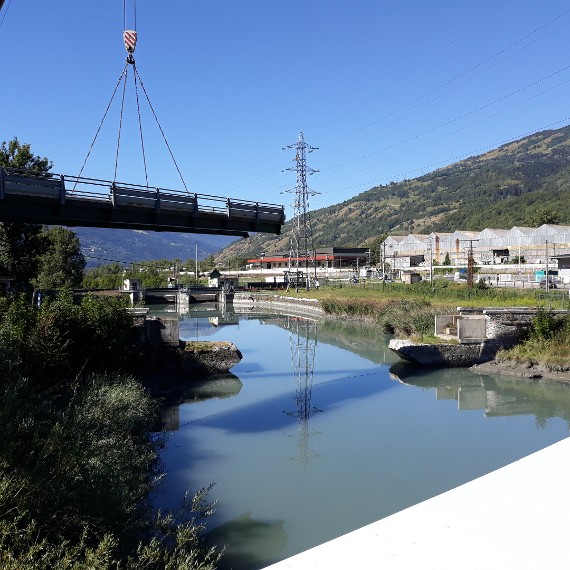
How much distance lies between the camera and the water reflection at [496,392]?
2072 centimetres

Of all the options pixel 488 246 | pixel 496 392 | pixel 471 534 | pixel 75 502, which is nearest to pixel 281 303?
pixel 488 246

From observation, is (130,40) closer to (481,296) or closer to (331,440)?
(331,440)

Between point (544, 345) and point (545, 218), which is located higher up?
point (545, 218)

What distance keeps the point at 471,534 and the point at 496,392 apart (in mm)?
19028

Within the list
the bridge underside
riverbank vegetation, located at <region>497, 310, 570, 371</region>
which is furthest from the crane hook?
riverbank vegetation, located at <region>497, 310, 570, 371</region>

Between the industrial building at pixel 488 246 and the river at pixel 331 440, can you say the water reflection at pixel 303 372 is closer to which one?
the river at pixel 331 440

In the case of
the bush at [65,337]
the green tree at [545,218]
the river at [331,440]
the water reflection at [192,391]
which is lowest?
the river at [331,440]

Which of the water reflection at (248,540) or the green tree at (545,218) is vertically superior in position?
the green tree at (545,218)

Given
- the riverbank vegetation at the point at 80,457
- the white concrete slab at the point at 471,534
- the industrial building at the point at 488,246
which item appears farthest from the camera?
the industrial building at the point at 488,246

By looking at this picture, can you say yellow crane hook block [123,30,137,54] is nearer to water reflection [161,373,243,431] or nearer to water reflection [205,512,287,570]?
water reflection [161,373,243,431]

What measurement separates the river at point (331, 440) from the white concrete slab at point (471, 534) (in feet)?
14.7

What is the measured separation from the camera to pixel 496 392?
923 inches

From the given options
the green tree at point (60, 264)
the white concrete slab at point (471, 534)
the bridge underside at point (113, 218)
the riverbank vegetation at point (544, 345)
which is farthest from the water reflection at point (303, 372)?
the green tree at point (60, 264)

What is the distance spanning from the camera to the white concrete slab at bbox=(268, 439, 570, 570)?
5434 mm
